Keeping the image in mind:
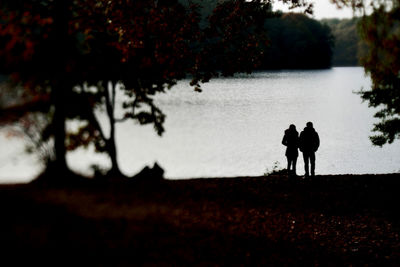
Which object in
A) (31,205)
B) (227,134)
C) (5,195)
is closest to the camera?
(31,205)

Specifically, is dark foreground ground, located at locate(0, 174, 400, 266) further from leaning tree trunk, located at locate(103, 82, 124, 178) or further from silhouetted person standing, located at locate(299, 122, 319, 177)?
leaning tree trunk, located at locate(103, 82, 124, 178)

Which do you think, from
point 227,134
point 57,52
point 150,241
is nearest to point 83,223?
point 150,241

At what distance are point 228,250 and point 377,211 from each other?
18.7ft

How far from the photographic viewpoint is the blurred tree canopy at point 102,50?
12180 mm

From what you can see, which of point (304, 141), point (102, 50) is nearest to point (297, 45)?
point (102, 50)

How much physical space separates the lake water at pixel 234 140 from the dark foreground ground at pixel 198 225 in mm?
7300

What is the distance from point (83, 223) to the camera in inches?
362

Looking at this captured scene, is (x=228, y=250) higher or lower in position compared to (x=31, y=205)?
lower

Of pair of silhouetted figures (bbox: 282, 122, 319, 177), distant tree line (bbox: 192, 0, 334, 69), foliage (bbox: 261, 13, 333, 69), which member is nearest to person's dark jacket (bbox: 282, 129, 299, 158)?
pair of silhouetted figures (bbox: 282, 122, 319, 177)

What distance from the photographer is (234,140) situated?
136ft

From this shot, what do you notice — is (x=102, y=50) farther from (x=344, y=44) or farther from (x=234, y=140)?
(x=344, y=44)

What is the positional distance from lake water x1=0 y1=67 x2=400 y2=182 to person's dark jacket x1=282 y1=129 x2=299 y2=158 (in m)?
6.58

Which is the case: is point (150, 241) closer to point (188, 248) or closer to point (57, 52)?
point (188, 248)

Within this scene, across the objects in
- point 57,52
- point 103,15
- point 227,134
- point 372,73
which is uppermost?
point 103,15
